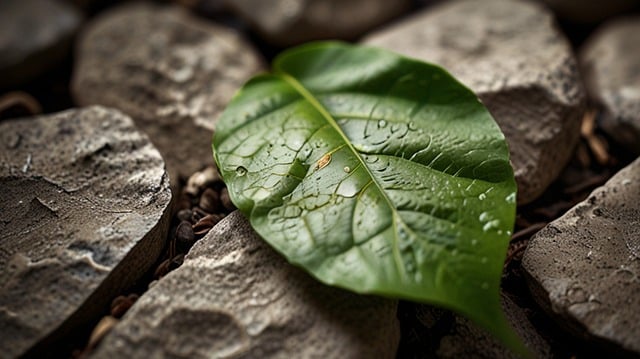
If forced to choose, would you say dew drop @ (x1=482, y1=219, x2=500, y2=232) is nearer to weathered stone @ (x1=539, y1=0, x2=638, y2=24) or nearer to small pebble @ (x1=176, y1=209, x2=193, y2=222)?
small pebble @ (x1=176, y1=209, x2=193, y2=222)

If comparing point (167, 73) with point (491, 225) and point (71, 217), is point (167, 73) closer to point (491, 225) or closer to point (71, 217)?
point (71, 217)

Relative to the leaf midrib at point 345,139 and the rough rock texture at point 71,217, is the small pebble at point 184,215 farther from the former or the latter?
the leaf midrib at point 345,139

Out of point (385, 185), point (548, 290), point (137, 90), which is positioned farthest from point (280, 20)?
point (548, 290)

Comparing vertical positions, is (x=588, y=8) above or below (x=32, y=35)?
below

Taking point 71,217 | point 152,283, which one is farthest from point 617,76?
point 71,217

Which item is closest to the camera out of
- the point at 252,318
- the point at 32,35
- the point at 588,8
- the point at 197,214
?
the point at 252,318
